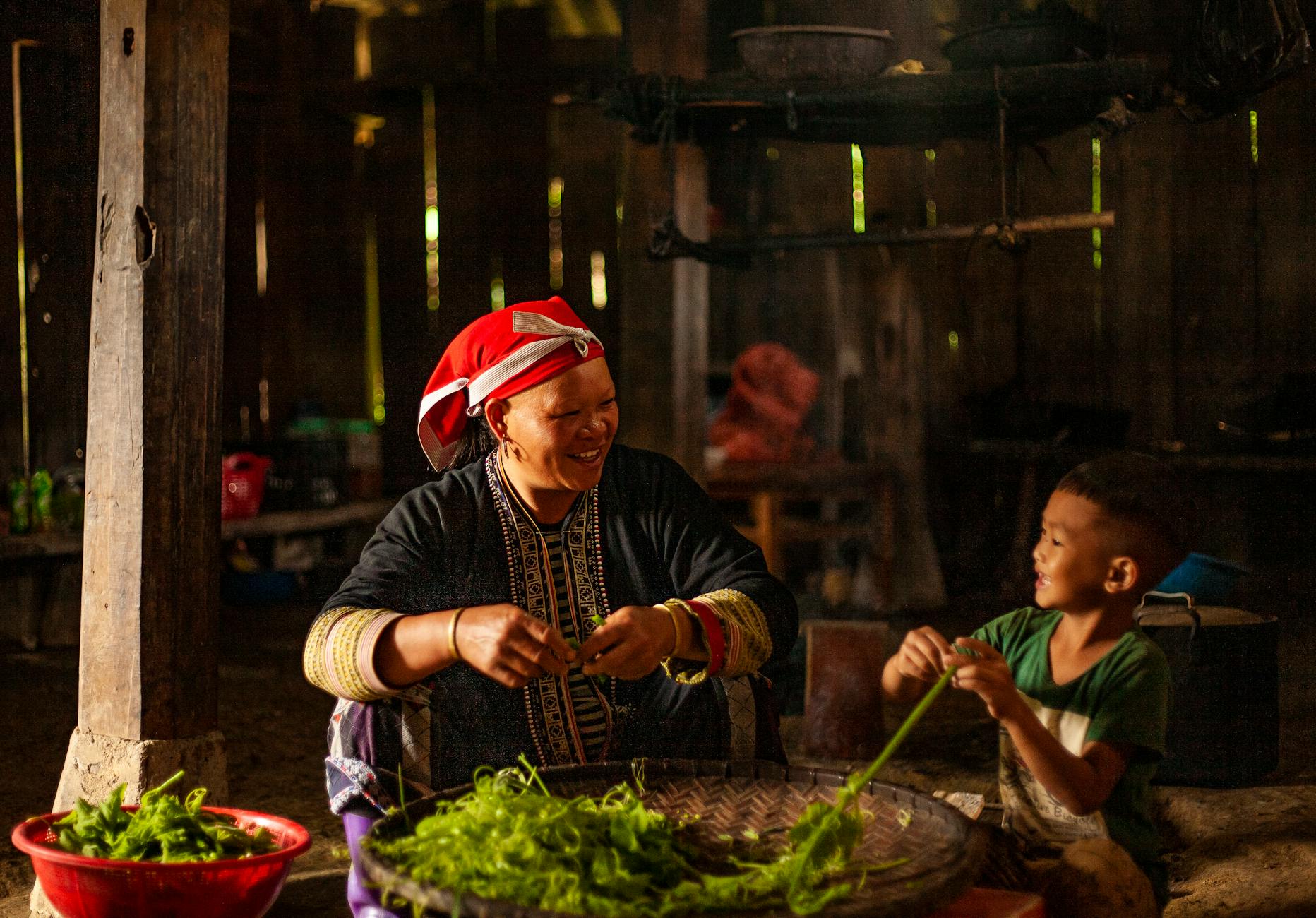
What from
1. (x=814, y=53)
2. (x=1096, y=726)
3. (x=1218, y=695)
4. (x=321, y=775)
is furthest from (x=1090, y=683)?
(x=321, y=775)

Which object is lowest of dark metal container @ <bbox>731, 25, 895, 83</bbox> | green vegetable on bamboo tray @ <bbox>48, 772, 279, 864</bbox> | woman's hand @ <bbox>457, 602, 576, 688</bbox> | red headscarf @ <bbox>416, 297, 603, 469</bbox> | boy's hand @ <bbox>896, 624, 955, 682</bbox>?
green vegetable on bamboo tray @ <bbox>48, 772, 279, 864</bbox>

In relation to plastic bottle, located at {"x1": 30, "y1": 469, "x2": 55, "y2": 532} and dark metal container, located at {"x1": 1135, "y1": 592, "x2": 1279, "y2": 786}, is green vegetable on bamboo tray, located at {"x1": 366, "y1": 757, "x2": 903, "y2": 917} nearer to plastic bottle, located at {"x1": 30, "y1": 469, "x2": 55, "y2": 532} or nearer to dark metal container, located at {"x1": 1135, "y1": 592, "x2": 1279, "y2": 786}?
dark metal container, located at {"x1": 1135, "y1": 592, "x2": 1279, "y2": 786}

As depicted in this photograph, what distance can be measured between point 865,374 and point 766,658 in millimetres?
5597

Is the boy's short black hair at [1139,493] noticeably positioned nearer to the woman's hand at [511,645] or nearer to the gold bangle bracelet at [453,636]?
the woman's hand at [511,645]

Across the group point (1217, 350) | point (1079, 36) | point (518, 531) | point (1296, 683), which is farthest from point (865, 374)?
point (518, 531)

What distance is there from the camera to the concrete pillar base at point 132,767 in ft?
10.3

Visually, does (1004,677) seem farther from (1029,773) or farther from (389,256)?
(389,256)

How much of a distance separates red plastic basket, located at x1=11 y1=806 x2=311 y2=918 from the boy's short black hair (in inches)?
69.3

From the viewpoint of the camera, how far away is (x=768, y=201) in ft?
32.6

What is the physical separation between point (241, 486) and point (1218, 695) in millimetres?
5262

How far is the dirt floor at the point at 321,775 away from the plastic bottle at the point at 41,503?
67cm

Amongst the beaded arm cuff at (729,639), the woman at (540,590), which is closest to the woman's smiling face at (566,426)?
the woman at (540,590)

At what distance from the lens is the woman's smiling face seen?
2688 millimetres

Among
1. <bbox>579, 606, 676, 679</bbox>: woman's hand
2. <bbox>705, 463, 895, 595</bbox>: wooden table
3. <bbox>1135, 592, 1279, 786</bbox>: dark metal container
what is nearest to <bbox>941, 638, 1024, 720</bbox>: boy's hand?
<bbox>579, 606, 676, 679</bbox>: woman's hand
